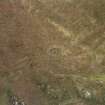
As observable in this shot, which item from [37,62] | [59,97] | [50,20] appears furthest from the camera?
[50,20]

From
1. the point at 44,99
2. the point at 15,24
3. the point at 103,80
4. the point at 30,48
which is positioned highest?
the point at 15,24

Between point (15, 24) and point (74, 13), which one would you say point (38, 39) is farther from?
point (74, 13)

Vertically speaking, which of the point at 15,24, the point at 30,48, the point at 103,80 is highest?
the point at 15,24

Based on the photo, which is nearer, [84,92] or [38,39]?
[84,92]

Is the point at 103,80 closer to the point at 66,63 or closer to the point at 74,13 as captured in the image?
the point at 66,63

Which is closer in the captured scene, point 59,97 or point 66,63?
point 59,97

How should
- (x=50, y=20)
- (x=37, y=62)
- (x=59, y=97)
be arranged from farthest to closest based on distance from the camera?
(x=50, y=20) → (x=37, y=62) → (x=59, y=97)

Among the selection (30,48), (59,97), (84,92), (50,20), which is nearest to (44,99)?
(59,97)

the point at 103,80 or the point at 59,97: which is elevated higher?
the point at 103,80

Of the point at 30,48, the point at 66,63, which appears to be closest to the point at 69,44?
the point at 66,63
